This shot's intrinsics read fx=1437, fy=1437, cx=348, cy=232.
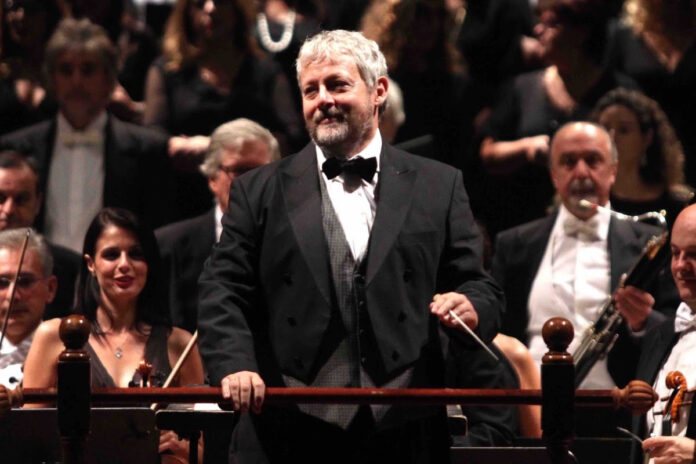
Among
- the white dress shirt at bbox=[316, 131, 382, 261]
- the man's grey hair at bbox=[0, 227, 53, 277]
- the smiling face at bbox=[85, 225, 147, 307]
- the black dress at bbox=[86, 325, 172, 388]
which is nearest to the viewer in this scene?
the white dress shirt at bbox=[316, 131, 382, 261]

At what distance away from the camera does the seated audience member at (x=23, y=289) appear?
483 cm

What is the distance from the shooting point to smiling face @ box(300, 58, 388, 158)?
3.53 metres

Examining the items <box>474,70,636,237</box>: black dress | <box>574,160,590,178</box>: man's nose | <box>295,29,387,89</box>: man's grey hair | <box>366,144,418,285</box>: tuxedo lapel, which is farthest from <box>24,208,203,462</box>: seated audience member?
<box>474,70,636,237</box>: black dress

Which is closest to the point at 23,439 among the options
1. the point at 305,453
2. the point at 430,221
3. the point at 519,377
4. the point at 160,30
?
the point at 305,453

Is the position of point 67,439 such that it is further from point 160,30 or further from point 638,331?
point 160,30

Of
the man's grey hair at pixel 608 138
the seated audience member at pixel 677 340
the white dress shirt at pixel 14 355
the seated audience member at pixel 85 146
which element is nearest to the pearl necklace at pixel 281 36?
the seated audience member at pixel 85 146

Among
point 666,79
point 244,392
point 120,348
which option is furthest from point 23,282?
point 666,79

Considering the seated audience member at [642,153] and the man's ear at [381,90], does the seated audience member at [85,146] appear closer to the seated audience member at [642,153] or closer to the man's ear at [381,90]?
the seated audience member at [642,153]

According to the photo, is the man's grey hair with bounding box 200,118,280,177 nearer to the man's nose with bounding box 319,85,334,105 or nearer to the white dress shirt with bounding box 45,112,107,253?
the white dress shirt with bounding box 45,112,107,253

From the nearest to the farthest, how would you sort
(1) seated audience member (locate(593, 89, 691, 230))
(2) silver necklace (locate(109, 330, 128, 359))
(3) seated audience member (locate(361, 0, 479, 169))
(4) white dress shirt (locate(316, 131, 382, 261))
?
(4) white dress shirt (locate(316, 131, 382, 261)) → (2) silver necklace (locate(109, 330, 128, 359)) → (1) seated audience member (locate(593, 89, 691, 230)) → (3) seated audience member (locate(361, 0, 479, 169))

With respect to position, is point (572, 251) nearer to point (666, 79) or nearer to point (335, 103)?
point (666, 79)

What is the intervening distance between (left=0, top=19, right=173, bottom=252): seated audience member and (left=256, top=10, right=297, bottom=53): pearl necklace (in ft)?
2.51

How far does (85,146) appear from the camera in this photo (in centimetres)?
588

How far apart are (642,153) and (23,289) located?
8.50ft
